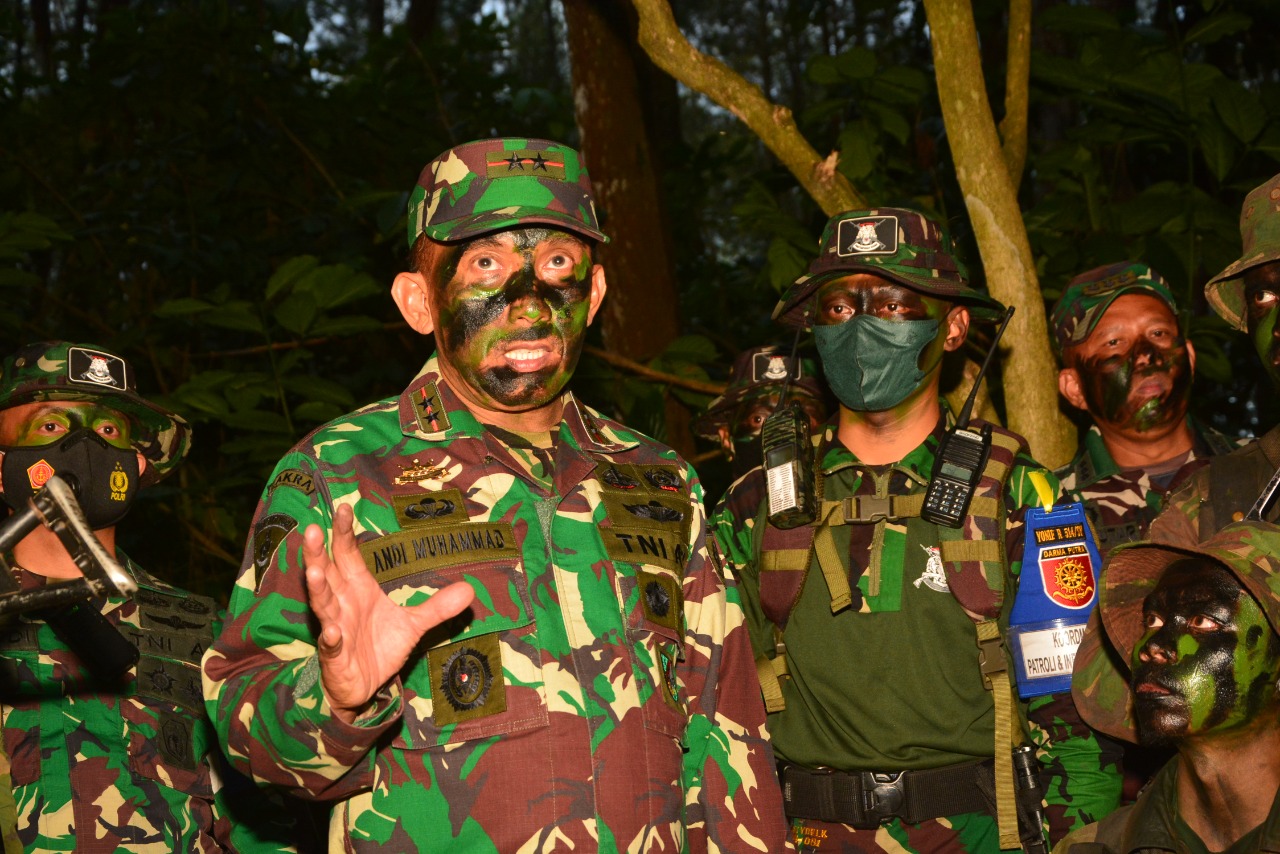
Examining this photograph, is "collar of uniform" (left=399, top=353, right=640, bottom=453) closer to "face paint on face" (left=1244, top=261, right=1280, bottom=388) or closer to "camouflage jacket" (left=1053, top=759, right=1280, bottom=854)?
"camouflage jacket" (left=1053, top=759, right=1280, bottom=854)

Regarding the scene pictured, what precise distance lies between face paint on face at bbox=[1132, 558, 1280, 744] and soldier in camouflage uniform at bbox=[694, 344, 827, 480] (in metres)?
2.53

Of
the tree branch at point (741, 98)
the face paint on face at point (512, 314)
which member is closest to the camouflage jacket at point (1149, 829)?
the face paint on face at point (512, 314)

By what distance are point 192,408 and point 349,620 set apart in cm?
434

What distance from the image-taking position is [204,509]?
306 inches

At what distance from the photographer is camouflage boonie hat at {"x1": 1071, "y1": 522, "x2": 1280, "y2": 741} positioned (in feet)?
10.2

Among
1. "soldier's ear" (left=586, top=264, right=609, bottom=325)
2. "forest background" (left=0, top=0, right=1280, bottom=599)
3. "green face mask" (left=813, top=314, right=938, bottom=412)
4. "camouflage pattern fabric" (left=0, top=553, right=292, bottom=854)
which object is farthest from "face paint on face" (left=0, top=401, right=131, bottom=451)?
"green face mask" (left=813, top=314, right=938, bottom=412)

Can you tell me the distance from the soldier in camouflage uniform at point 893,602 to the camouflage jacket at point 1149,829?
0.32m

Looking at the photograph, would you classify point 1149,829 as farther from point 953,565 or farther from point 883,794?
point 953,565

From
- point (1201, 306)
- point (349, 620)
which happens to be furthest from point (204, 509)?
point (1201, 306)

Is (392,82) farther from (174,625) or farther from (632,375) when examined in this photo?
(174,625)

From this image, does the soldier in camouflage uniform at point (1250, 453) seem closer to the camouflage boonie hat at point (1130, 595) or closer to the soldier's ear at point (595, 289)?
the camouflage boonie hat at point (1130, 595)

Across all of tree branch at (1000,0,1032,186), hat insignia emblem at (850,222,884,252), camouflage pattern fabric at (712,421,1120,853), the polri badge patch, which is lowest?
camouflage pattern fabric at (712,421,1120,853)

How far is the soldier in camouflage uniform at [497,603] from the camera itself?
2703 mm

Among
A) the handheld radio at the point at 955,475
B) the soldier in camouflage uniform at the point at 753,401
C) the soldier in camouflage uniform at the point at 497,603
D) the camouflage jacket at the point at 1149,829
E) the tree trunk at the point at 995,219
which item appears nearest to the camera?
the soldier in camouflage uniform at the point at 497,603
